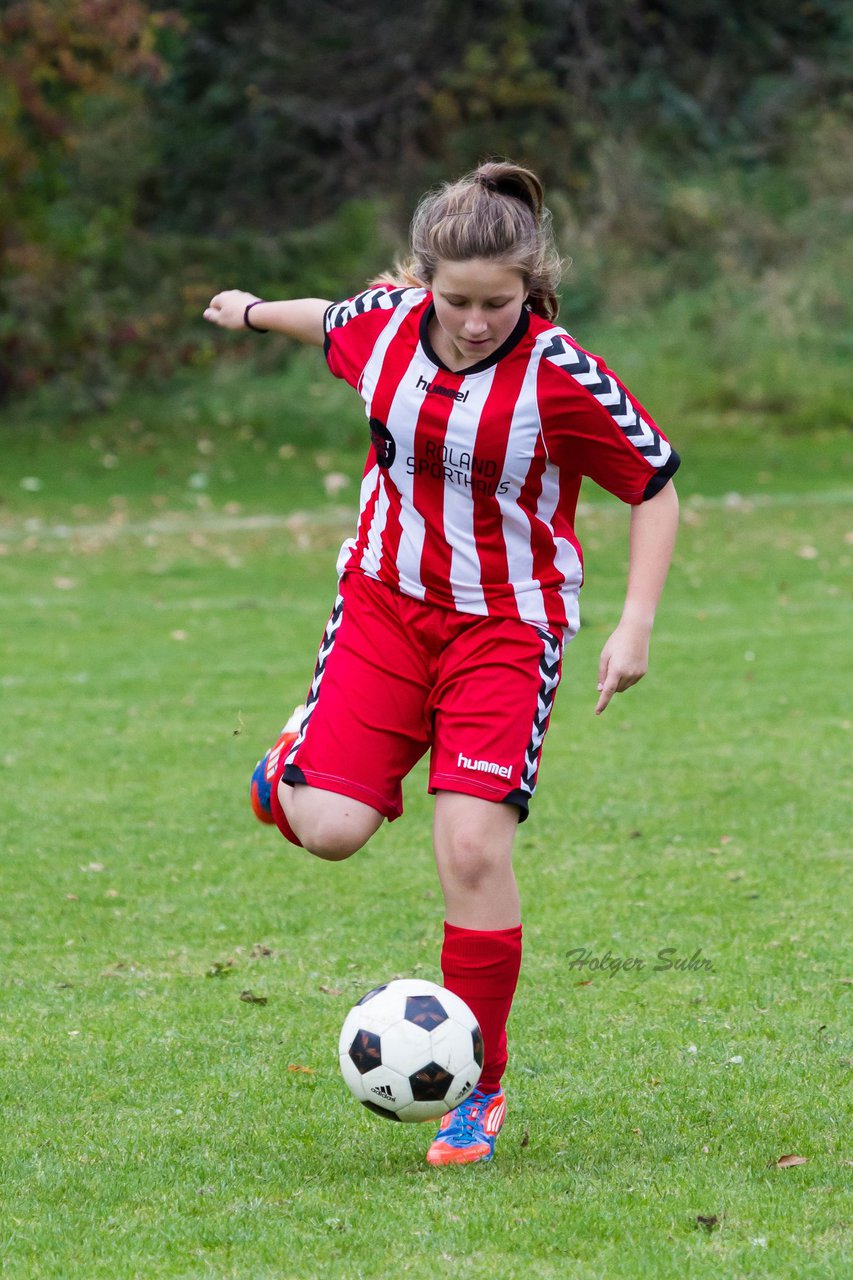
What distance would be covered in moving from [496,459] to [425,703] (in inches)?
22.4

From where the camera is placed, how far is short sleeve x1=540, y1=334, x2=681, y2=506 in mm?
3785

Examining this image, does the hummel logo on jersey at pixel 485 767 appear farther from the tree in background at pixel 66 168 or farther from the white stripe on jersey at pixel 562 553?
the tree in background at pixel 66 168

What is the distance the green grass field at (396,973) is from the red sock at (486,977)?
0.19 meters

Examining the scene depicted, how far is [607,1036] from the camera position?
441 cm

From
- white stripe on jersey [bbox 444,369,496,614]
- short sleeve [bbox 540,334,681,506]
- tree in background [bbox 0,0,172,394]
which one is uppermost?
short sleeve [bbox 540,334,681,506]

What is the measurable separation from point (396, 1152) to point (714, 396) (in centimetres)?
1892

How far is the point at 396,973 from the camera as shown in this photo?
4898mm

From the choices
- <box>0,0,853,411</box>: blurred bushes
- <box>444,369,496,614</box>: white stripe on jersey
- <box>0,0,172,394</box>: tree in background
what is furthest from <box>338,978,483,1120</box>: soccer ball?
<box>0,0,853,411</box>: blurred bushes

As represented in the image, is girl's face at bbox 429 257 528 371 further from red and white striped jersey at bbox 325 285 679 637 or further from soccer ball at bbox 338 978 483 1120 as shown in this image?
soccer ball at bbox 338 978 483 1120

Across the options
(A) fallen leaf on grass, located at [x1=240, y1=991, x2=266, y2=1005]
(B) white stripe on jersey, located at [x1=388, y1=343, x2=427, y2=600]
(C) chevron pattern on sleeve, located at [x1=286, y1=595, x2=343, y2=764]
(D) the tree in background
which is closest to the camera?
(B) white stripe on jersey, located at [x1=388, y1=343, x2=427, y2=600]

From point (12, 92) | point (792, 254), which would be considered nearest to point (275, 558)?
point (12, 92)

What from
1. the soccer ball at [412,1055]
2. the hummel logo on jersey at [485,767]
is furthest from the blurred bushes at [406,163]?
the soccer ball at [412,1055]

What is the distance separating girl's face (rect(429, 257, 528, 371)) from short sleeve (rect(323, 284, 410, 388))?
0.98 feet

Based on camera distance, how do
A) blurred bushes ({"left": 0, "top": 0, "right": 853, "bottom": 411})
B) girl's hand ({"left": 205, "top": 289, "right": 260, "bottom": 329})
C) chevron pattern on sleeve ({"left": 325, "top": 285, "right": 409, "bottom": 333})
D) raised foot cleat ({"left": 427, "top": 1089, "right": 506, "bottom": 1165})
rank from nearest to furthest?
1. raised foot cleat ({"left": 427, "top": 1089, "right": 506, "bottom": 1165})
2. chevron pattern on sleeve ({"left": 325, "top": 285, "right": 409, "bottom": 333})
3. girl's hand ({"left": 205, "top": 289, "right": 260, "bottom": 329})
4. blurred bushes ({"left": 0, "top": 0, "right": 853, "bottom": 411})
